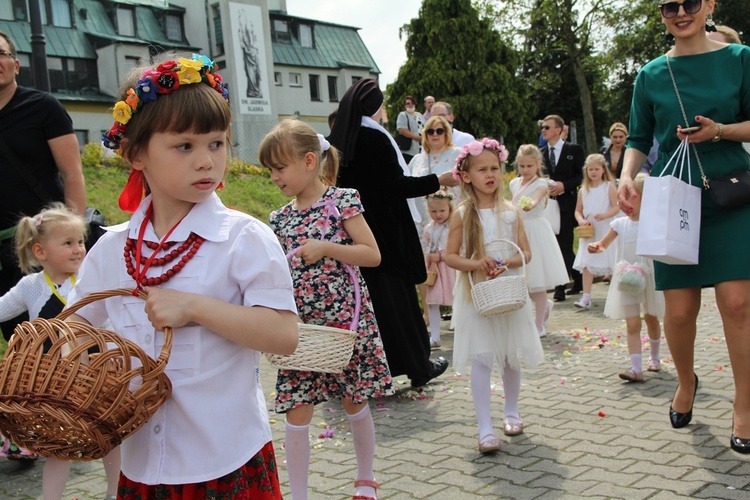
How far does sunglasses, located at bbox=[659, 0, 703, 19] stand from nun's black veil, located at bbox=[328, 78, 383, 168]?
1.92 m

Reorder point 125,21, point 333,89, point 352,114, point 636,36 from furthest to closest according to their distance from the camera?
1. point 333,89
2. point 125,21
3. point 636,36
4. point 352,114

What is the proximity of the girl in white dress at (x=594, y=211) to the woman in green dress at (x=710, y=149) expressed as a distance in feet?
19.0

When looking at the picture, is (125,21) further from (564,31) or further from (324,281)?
(324,281)

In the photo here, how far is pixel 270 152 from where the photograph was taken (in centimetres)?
405

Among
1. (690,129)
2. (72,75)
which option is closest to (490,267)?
(690,129)

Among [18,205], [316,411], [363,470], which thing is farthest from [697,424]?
[18,205]

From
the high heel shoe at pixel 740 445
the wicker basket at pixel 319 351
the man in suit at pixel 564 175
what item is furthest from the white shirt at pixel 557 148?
the wicker basket at pixel 319 351

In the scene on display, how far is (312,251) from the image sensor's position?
388cm

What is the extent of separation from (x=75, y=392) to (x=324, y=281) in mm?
2236

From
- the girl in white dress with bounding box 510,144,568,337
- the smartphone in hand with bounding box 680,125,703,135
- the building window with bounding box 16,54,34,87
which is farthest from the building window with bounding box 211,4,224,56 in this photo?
the smartphone in hand with bounding box 680,125,703,135

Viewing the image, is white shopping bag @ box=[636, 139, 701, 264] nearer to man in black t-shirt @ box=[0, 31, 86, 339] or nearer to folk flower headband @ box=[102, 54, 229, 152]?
folk flower headband @ box=[102, 54, 229, 152]

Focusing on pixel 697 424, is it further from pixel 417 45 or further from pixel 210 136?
pixel 417 45

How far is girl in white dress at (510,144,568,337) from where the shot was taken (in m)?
8.46

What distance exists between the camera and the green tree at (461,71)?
4156 centimetres
